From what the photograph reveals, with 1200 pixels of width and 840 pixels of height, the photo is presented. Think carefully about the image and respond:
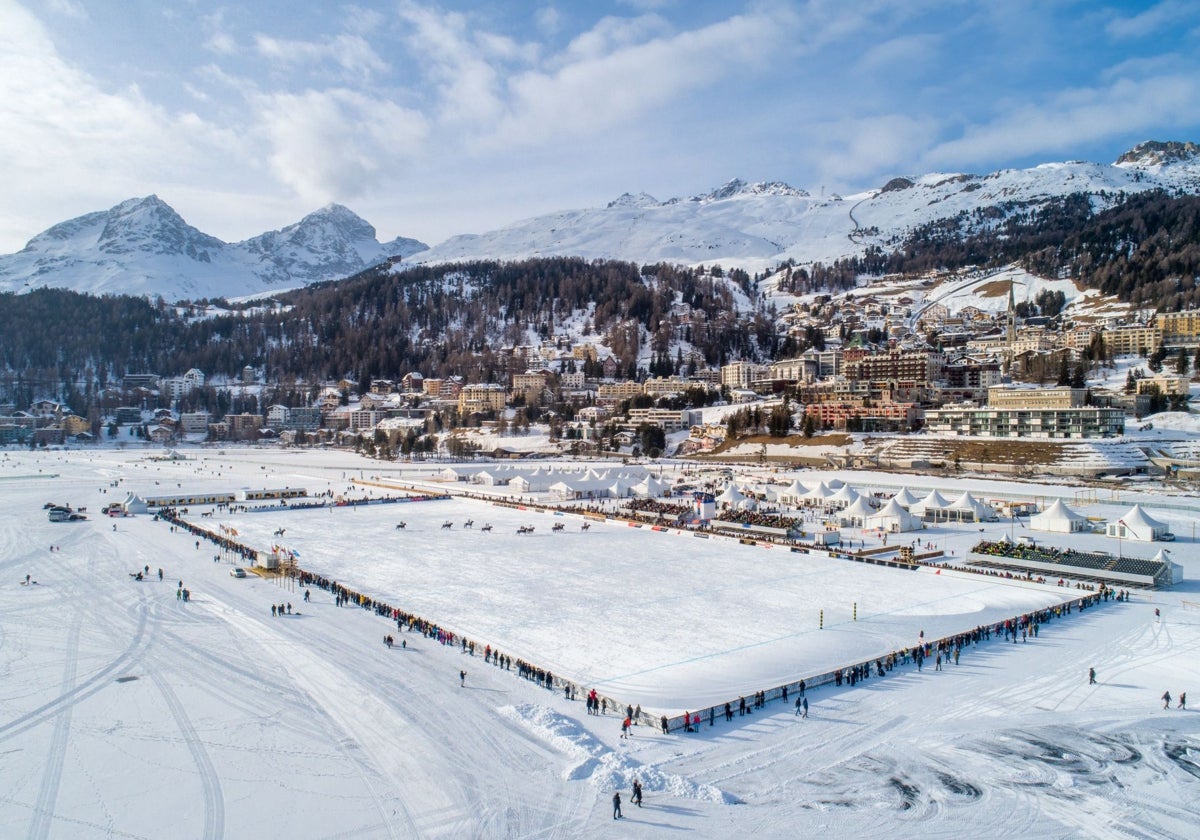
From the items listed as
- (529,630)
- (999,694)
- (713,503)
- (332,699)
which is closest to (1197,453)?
(713,503)

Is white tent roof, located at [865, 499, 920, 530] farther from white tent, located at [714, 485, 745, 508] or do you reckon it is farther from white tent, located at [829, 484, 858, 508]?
white tent, located at [714, 485, 745, 508]

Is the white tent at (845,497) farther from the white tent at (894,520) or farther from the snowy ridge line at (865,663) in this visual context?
the snowy ridge line at (865,663)

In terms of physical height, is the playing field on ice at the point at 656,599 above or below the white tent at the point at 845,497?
below

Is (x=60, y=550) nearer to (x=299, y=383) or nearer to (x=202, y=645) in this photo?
(x=202, y=645)

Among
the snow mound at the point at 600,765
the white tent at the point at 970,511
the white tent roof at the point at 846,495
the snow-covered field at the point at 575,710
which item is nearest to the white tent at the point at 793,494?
the white tent roof at the point at 846,495

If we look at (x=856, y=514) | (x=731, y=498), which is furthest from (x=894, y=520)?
(x=731, y=498)

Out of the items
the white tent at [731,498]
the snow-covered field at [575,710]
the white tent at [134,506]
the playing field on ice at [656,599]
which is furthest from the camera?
the white tent at [134,506]
